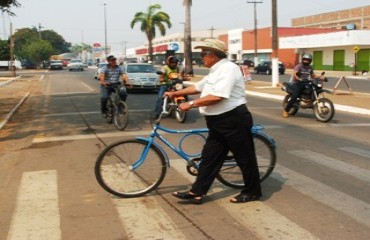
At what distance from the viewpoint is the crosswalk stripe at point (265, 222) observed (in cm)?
432

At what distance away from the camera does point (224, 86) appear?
16.1 feet

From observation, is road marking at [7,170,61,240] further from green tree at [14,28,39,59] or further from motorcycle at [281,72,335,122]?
green tree at [14,28,39,59]

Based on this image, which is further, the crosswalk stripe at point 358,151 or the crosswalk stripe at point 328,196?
the crosswalk stripe at point 358,151

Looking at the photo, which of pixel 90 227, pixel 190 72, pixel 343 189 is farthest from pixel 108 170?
pixel 190 72

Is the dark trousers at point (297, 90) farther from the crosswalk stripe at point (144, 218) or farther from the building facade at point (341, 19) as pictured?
the building facade at point (341, 19)

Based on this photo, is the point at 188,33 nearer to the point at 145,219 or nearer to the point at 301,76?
the point at 301,76

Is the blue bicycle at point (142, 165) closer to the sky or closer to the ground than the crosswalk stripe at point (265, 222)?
closer to the sky

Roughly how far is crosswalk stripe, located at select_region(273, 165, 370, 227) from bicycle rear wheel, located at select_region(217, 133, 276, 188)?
13.1 inches

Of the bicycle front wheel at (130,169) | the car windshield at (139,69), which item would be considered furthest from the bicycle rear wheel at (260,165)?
the car windshield at (139,69)

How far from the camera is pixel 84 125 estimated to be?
38.9 ft

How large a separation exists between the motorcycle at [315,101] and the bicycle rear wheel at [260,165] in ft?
21.0

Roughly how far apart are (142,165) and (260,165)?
1508mm

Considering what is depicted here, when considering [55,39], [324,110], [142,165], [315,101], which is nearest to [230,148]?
[142,165]

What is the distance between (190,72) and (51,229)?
112 feet
